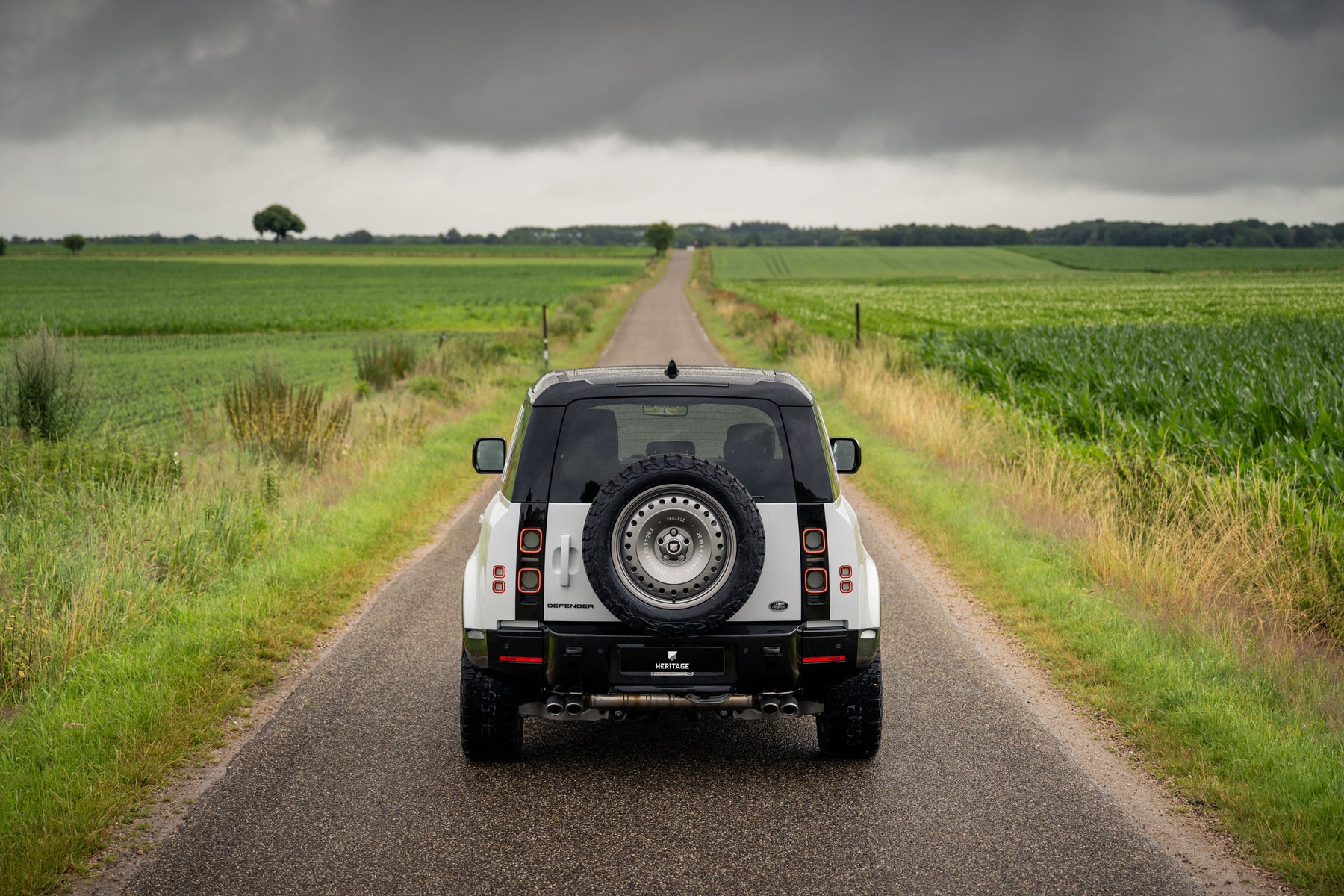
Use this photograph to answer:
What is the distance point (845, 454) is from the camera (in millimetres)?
5387

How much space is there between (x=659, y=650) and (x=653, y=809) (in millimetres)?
677

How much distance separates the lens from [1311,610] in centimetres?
670

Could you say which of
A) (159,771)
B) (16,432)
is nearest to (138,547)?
(159,771)

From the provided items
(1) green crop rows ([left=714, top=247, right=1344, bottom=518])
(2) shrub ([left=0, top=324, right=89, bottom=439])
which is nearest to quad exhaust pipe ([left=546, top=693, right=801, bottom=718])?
(1) green crop rows ([left=714, top=247, right=1344, bottom=518])

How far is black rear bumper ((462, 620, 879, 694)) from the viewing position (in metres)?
4.32

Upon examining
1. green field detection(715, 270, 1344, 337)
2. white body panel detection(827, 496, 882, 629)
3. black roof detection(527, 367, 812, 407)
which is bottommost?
white body panel detection(827, 496, 882, 629)

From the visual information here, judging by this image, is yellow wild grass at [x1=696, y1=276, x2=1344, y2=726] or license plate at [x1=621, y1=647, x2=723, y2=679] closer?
license plate at [x1=621, y1=647, x2=723, y2=679]

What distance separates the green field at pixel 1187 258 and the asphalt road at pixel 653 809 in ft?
335

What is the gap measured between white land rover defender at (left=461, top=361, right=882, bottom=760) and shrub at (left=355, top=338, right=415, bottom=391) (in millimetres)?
18326

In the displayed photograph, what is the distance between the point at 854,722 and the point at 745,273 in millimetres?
112445

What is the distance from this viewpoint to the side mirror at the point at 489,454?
542 cm

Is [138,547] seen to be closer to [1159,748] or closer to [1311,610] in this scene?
[1159,748]

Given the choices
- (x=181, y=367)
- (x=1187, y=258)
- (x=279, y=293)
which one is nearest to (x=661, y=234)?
(x=1187, y=258)

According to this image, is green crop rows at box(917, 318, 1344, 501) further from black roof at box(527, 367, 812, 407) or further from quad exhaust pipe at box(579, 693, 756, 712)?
quad exhaust pipe at box(579, 693, 756, 712)
